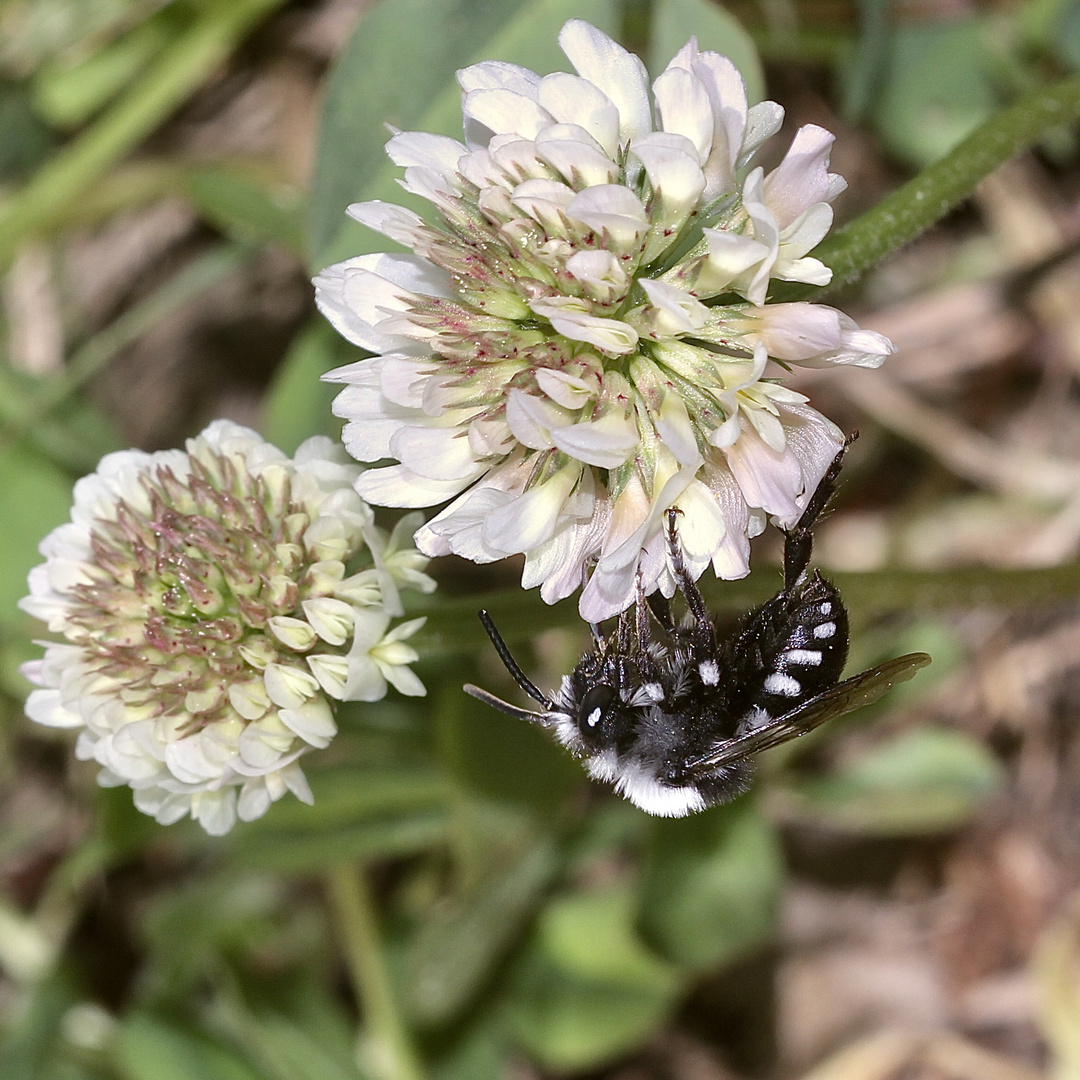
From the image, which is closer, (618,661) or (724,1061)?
(618,661)

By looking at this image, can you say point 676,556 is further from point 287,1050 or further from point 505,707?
point 287,1050

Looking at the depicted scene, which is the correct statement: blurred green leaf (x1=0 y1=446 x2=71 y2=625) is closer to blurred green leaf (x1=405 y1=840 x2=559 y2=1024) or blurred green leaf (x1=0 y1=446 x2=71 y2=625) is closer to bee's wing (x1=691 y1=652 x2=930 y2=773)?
blurred green leaf (x1=405 y1=840 x2=559 y2=1024)

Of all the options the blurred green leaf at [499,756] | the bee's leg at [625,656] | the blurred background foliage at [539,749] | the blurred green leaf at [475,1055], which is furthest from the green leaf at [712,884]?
the bee's leg at [625,656]

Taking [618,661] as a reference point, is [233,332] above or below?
below

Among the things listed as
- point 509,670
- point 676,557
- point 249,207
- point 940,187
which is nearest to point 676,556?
point 676,557

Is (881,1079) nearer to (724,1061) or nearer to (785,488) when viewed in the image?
(724,1061)

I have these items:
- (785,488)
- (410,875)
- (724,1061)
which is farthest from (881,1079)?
(785,488)
